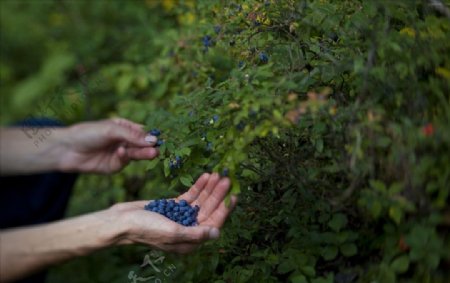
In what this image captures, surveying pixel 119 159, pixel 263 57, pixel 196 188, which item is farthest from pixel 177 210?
pixel 263 57

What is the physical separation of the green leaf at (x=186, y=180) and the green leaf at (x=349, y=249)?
49 centimetres

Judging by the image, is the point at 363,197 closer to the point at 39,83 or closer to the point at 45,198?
the point at 39,83

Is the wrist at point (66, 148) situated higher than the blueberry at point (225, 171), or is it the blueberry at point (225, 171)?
the blueberry at point (225, 171)

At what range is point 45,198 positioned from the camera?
6.43ft

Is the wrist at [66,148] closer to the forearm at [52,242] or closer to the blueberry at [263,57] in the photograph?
the forearm at [52,242]

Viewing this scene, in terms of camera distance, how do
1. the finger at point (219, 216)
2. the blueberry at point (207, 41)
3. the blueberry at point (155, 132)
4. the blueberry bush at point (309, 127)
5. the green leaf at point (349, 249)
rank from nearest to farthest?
the blueberry bush at point (309, 127) → the green leaf at point (349, 249) → the finger at point (219, 216) → the blueberry at point (155, 132) → the blueberry at point (207, 41)

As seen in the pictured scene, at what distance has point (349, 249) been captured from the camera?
176 centimetres

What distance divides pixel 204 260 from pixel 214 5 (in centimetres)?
102

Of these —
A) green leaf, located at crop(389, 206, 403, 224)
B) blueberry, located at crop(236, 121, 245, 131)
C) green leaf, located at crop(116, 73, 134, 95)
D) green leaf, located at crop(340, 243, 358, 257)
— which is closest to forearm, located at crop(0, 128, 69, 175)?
blueberry, located at crop(236, 121, 245, 131)

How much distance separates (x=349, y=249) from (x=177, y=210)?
18.9 inches

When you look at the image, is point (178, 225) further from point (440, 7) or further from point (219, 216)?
point (440, 7)

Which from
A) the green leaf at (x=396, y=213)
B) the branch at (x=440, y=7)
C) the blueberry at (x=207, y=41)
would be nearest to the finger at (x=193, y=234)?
the green leaf at (x=396, y=213)

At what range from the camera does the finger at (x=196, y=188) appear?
75.9 inches

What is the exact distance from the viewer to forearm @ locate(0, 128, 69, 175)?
191 cm
